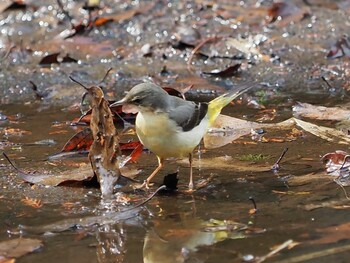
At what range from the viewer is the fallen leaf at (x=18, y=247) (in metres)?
4.70

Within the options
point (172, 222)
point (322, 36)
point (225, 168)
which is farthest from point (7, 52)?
point (172, 222)

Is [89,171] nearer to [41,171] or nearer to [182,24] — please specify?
[41,171]

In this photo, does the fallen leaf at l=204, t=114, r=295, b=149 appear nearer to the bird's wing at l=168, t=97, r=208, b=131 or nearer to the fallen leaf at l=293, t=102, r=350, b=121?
the fallen leaf at l=293, t=102, r=350, b=121

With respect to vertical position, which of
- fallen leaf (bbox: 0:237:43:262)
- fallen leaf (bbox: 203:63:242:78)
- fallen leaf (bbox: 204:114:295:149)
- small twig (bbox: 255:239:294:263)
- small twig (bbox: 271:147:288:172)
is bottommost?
fallen leaf (bbox: 203:63:242:78)

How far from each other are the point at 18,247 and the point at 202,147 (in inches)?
97.0

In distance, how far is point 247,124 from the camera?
287 inches

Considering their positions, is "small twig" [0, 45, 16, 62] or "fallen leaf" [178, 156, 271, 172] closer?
"fallen leaf" [178, 156, 271, 172]

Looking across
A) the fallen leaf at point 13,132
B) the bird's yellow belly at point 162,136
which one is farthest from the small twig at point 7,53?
the bird's yellow belly at point 162,136

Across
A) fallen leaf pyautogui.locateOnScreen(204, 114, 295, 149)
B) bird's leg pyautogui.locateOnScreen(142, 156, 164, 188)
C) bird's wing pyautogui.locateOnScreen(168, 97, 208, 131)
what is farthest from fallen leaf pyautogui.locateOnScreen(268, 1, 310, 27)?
bird's leg pyautogui.locateOnScreen(142, 156, 164, 188)

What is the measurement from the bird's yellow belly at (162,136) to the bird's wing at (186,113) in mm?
62

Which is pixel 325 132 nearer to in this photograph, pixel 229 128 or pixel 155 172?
pixel 229 128

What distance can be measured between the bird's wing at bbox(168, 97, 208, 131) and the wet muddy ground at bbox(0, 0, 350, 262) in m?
0.37

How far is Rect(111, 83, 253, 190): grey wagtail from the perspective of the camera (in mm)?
5930

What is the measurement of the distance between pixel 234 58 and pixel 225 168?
12.5ft
